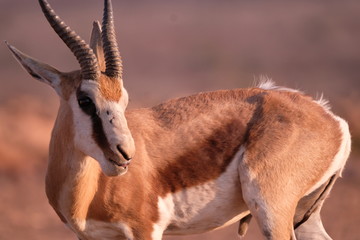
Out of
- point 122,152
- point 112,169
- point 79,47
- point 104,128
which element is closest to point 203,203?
point 112,169

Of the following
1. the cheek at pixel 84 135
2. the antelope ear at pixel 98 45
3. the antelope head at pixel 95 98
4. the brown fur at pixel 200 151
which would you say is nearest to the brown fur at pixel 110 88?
the antelope head at pixel 95 98

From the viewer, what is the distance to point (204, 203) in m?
8.28

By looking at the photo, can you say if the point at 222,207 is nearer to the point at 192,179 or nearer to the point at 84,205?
the point at 192,179

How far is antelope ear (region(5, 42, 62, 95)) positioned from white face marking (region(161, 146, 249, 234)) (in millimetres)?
1834

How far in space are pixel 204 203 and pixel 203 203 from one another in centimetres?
1

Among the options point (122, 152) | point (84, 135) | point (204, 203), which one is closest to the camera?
point (122, 152)

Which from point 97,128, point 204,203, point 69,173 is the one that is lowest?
point 204,203

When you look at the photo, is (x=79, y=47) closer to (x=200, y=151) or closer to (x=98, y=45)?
(x=98, y=45)

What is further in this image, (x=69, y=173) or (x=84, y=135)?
(x=69, y=173)

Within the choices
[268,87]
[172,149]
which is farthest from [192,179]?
[268,87]

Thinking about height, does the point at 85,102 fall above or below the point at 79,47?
below

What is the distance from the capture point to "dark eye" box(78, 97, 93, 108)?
7188 millimetres

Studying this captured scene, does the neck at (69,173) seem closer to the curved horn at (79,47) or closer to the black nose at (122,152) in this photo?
the curved horn at (79,47)

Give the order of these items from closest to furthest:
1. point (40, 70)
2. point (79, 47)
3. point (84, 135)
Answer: point (84, 135), point (79, 47), point (40, 70)
